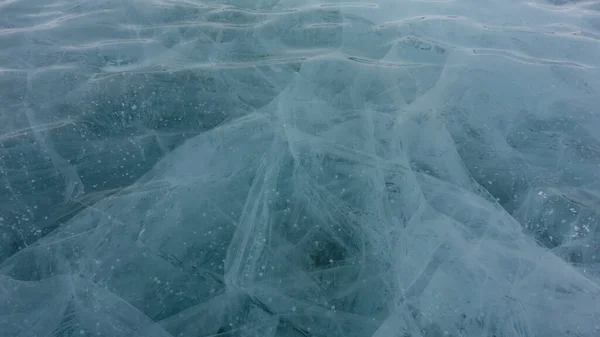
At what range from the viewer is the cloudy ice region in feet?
4.30

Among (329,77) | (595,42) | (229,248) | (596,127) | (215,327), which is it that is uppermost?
(595,42)

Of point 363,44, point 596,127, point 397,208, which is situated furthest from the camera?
point 363,44

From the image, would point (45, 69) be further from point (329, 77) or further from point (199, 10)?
point (329, 77)

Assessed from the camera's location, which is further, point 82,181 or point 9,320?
point 82,181

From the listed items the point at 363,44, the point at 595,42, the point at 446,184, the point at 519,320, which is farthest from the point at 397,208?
the point at 595,42

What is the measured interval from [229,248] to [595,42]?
2.28m

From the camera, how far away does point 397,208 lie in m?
1.53

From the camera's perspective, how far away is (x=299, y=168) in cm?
165

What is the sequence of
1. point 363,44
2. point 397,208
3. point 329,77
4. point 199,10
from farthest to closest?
point 199,10 → point 363,44 → point 329,77 → point 397,208

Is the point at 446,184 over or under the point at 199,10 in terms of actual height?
under

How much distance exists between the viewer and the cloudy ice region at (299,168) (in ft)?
Result: 4.30

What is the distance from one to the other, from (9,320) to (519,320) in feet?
5.43

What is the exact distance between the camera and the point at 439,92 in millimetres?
1924

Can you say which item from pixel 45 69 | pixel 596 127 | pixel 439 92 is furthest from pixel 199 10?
pixel 596 127
